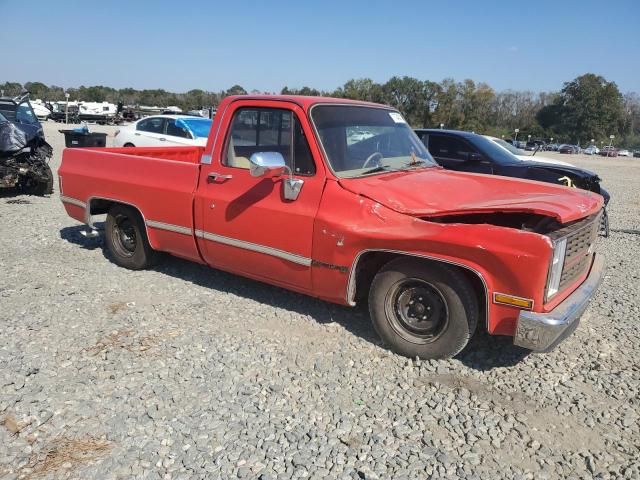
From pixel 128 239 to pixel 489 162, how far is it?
6218 mm

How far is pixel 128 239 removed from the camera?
566cm

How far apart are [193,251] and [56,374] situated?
172 centimetres

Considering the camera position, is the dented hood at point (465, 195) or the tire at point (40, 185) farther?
the tire at point (40, 185)

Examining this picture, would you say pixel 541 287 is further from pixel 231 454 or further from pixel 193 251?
pixel 193 251

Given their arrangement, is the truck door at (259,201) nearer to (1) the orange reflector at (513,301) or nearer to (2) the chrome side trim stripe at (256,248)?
(2) the chrome side trim stripe at (256,248)

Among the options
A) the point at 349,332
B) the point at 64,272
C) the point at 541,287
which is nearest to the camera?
the point at 541,287

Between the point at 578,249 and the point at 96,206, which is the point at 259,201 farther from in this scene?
the point at 96,206

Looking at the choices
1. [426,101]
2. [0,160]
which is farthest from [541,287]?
[426,101]

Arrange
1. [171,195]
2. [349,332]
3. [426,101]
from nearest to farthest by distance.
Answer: [349,332] < [171,195] < [426,101]

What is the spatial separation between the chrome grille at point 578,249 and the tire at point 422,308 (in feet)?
2.18

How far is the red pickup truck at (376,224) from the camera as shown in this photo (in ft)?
10.8

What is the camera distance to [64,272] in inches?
217

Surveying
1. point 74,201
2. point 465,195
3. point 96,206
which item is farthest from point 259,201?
point 74,201

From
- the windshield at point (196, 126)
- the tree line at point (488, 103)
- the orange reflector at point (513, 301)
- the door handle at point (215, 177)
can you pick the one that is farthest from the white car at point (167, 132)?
the tree line at point (488, 103)
